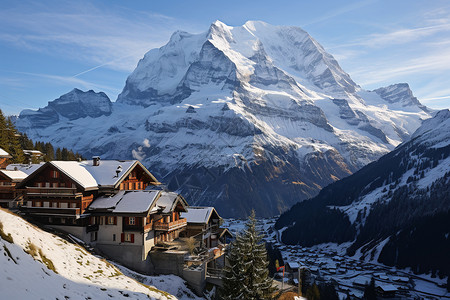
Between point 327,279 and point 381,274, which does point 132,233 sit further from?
point 381,274

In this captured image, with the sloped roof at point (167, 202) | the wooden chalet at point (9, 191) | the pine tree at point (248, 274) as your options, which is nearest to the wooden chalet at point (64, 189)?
the wooden chalet at point (9, 191)

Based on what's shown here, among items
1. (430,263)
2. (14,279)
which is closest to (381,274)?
(430,263)

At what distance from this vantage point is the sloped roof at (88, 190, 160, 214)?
51.0 m

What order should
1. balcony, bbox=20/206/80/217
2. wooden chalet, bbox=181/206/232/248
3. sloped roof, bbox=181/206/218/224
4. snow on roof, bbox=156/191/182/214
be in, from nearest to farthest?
balcony, bbox=20/206/80/217 < snow on roof, bbox=156/191/182/214 < wooden chalet, bbox=181/206/232/248 < sloped roof, bbox=181/206/218/224

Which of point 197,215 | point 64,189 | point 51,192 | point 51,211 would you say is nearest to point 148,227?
point 64,189

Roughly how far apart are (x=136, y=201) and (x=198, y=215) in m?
19.6

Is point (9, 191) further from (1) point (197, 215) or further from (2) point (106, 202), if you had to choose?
(1) point (197, 215)

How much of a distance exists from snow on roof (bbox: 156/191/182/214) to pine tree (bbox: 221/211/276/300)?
55.6 feet

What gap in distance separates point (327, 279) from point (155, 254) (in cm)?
12237

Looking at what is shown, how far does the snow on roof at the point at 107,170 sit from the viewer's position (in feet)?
177

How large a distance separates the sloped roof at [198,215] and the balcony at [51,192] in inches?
945

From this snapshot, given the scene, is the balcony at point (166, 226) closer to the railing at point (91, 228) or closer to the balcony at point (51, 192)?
the railing at point (91, 228)

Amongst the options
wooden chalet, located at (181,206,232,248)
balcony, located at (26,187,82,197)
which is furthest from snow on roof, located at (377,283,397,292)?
balcony, located at (26,187,82,197)

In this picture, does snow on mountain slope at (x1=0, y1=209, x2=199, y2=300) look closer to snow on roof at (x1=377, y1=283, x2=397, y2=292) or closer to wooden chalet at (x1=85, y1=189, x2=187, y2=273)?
wooden chalet at (x1=85, y1=189, x2=187, y2=273)
